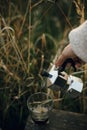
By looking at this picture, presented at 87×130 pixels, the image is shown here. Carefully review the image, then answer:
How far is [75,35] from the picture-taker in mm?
1815

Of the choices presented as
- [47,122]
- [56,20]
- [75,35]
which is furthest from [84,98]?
[56,20]

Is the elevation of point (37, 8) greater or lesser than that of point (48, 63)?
greater

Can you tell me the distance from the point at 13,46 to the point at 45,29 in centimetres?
75

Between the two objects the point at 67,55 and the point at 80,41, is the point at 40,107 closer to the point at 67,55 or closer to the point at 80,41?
the point at 67,55

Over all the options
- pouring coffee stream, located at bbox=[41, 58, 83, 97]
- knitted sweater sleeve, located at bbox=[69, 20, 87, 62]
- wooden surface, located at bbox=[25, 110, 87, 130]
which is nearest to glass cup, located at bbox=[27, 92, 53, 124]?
wooden surface, located at bbox=[25, 110, 87, 130]

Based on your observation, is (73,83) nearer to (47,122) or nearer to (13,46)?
(47,122)

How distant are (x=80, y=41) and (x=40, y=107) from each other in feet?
1.57

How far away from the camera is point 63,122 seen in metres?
2.15

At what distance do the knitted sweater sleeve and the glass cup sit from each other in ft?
1.26

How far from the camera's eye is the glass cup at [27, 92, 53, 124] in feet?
6.74

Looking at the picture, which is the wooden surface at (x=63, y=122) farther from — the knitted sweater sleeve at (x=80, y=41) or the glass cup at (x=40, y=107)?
the knitted sweater sleeve at (x=80, y=41)

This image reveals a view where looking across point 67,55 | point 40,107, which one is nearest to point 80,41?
point 67,55

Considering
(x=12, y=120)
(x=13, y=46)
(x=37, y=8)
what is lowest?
(x=12, y=120)

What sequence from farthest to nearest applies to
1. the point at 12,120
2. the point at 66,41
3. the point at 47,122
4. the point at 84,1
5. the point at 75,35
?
1. the point at 66,41
2. the point at 12,120
3. the point at 84,1
4. the point at 47,122
5. the point at 75,35
